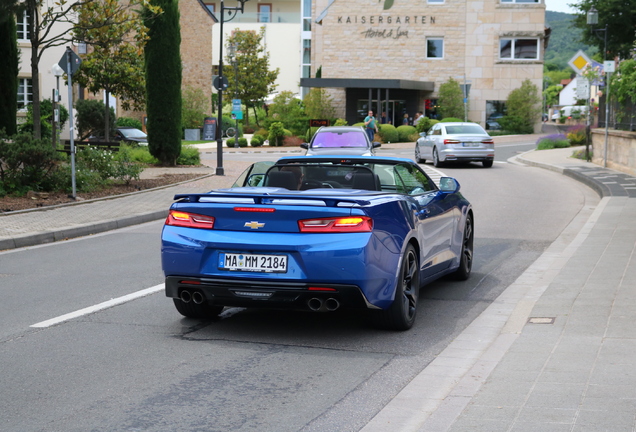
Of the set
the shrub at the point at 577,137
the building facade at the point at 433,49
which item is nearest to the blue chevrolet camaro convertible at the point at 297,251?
the shrub at the point at 577,137

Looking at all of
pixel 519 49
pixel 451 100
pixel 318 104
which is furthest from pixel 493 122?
pixel 318 104

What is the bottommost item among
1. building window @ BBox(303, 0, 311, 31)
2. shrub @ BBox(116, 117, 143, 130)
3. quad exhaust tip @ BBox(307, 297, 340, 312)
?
quad exhaust tip @ BBox(307, 297, 340, 312)

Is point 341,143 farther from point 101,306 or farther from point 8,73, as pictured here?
point 101,306

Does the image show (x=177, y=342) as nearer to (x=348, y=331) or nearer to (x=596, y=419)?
(x=348, y=331)

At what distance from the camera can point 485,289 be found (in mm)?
9117

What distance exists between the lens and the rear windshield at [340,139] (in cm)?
2414

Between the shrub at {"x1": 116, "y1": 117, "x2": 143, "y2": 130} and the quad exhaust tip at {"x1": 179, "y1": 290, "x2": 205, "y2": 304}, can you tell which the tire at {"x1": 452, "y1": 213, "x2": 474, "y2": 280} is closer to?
the quad exhaust tip at {"x1": 179, "y1": 290, "x2": 205, "y2": 304}

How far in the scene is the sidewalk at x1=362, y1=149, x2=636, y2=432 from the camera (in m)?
4.65

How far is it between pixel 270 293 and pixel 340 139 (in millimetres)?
17958

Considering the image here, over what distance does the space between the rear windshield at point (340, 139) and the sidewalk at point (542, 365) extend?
46.8 ft

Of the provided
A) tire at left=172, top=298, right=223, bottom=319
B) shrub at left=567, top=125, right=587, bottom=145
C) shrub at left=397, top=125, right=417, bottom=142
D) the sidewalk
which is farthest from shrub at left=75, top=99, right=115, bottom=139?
tire at left=172, top=298, right=223, bottom=319

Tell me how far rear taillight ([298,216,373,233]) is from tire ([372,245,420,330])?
2.01 ft

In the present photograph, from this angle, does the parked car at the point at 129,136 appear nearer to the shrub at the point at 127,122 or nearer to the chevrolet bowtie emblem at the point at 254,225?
the shrub at the point at 127,122

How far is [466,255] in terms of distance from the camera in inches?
379
